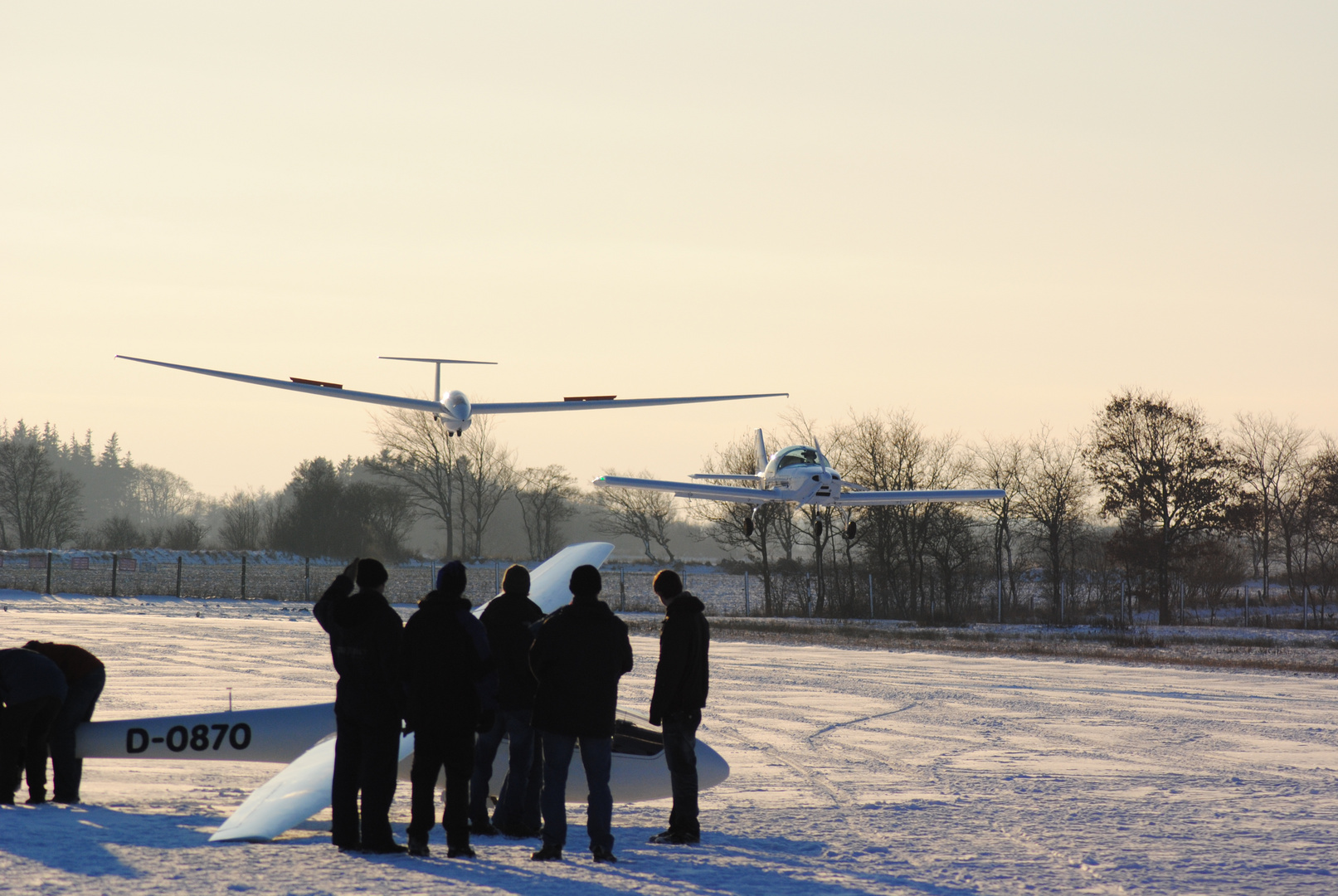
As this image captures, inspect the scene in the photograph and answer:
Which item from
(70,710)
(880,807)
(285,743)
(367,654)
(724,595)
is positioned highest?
(367,654)

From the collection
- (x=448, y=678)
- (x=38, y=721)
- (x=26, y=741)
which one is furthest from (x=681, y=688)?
(x=26, y=741)

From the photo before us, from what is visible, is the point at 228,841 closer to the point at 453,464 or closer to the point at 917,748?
the point at 917,748

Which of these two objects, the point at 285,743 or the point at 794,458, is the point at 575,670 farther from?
the point at 794,458

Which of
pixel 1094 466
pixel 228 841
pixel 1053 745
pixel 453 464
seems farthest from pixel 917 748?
pixel 453 464

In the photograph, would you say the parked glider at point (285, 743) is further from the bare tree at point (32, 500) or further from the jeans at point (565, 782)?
the bare tree at point (32, 500)

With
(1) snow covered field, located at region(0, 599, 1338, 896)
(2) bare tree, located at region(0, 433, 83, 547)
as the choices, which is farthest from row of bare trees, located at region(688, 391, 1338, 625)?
(2) bare tree, located at region(0, 433, 83, 547)

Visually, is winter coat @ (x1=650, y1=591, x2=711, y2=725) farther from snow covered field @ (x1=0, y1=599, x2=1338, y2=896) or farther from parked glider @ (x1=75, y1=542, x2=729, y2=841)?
parked glider @ (x1=75, y1=542, x2=729, y2=841)

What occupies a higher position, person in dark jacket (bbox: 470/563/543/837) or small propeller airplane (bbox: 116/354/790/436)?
small propeller airplane (bbox: 116/354/790/436)

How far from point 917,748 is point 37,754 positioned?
9033 mm

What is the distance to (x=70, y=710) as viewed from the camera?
9.39m

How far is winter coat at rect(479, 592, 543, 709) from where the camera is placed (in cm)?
791

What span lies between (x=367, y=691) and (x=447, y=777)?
813mm

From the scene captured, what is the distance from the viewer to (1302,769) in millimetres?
11422

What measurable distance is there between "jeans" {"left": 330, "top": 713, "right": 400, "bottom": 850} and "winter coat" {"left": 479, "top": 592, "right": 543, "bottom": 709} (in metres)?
0.83
